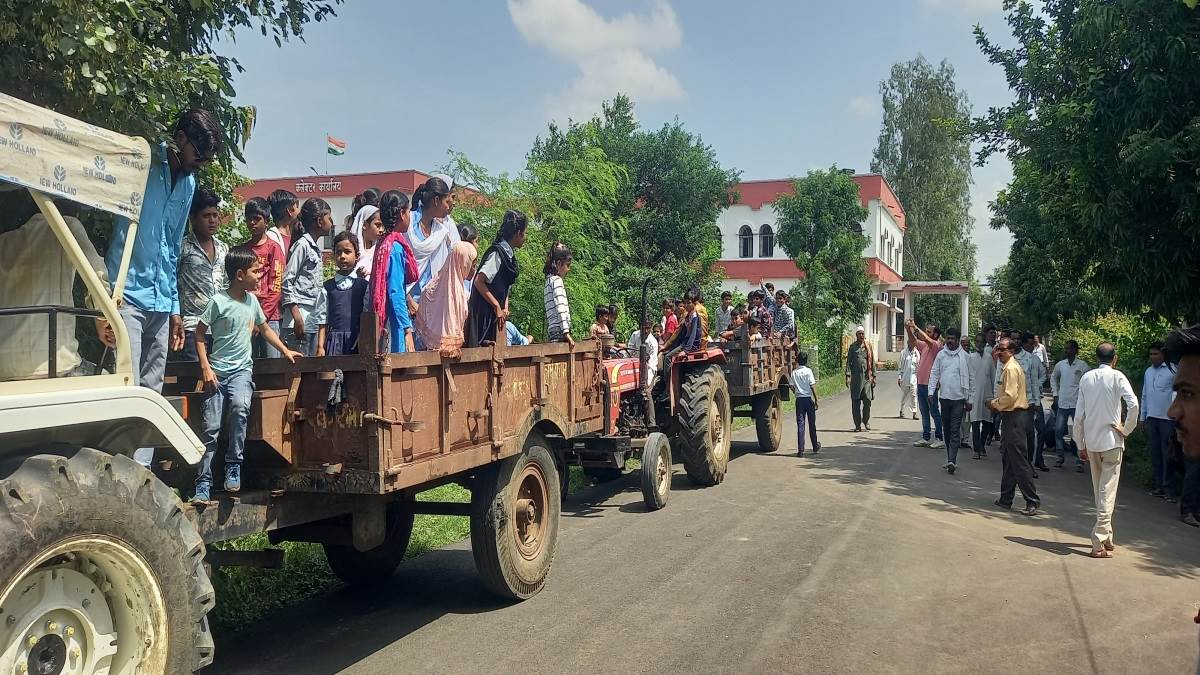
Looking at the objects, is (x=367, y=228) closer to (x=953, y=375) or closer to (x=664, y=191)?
(x=953, y=375)

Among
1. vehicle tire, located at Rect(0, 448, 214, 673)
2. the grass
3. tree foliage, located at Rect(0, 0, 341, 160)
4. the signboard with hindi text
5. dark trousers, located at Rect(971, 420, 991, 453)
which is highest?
tree foliage, located at Rect(0, 0, 341, 160)

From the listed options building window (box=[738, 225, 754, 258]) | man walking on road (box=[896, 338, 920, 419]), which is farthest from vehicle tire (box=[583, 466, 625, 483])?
building window (box=[738, 225, 754, 258])

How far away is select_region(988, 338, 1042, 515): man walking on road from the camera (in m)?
9.14

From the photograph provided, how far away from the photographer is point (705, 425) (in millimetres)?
9875

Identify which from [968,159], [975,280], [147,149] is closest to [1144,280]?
[147,149]

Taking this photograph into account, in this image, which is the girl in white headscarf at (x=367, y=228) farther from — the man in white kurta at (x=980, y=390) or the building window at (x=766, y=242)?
the building window at (x=766, y=242)

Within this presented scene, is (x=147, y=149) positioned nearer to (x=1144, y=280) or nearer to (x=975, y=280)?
(x=1144, y=280)

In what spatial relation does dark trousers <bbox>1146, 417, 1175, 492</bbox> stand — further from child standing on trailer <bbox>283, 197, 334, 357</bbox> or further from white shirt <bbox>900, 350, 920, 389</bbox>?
child standing on trailer <bbox>283, 197, 334, 357</bbox>

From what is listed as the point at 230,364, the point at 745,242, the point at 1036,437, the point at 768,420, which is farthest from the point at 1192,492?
the point at 745,242

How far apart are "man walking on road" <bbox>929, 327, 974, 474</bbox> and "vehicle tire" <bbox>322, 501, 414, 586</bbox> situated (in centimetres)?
815

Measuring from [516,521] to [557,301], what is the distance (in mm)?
2017

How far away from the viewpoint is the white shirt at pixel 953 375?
12.1 meters

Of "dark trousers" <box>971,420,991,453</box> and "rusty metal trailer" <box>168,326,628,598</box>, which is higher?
"rusty metal trailer" <box>168,326,628,598</box>

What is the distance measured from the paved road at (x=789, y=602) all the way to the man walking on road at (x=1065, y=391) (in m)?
3.23
